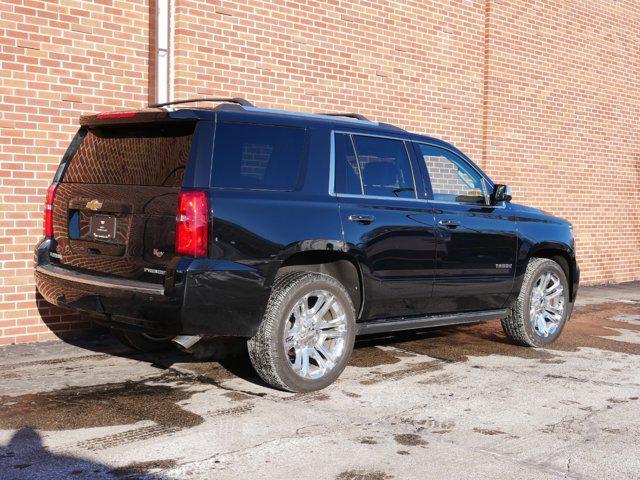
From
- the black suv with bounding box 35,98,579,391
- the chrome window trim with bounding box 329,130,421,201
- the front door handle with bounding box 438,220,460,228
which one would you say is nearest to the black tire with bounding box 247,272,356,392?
the black suv with bounding box 35,98,579,391

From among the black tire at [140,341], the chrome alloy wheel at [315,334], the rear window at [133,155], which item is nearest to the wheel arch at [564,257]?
the chrome alloy wheel at [315,334]

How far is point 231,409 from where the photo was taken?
562 cm

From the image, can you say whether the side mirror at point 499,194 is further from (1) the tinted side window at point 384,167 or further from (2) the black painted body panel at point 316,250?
(1) the tinted side window at point 384,167

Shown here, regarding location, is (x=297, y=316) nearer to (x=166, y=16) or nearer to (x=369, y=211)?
(x=369, y=211)

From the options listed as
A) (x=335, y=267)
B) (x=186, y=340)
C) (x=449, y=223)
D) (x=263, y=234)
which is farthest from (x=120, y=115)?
(x=449, y=223)

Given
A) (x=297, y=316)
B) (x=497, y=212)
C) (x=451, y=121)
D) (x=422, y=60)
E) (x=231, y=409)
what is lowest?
(x=231, y=409)

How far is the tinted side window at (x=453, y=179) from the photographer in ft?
24.0

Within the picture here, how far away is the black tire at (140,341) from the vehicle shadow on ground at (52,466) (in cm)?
237

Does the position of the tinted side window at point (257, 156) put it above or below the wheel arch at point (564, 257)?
above

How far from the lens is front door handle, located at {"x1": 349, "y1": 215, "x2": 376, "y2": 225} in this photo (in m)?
6.35

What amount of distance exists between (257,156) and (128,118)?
36.2 inches

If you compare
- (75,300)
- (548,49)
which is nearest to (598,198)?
(548,49)

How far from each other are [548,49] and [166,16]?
23.4ft

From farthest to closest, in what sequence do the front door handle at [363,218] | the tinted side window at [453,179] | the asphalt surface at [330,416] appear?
1. the tinted side window at [453,179]
2. the front door handle at [363,218]
3. the asphalt surface at [330,416]
